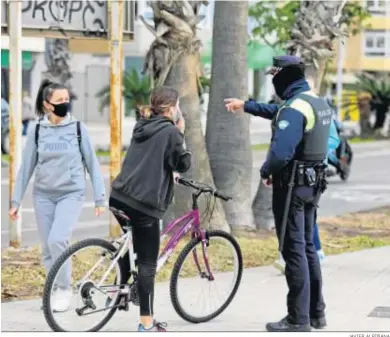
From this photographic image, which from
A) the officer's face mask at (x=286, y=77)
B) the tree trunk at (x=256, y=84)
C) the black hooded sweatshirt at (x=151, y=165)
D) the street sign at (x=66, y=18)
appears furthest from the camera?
the tree trunk at (x=256, y=84)

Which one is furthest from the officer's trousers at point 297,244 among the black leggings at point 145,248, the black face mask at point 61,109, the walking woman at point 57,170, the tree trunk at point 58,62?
the tree trunk at point 58,62

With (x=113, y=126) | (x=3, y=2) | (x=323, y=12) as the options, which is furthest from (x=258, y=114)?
(x=323, y=12)

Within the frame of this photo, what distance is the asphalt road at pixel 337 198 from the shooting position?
44.0 ft

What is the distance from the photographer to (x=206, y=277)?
7523 mm

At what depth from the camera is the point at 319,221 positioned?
1354cm

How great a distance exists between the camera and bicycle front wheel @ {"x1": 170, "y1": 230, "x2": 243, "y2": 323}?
23.6 feet

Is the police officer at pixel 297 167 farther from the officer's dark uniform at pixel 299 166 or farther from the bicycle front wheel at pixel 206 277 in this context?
the bicycle front wheel at pixel 206 277

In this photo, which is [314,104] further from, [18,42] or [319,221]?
[319,221]

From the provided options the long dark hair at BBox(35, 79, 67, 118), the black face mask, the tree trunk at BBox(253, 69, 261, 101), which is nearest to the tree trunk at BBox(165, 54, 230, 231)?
the long dark hair at BBox(35, 79, 67, 118)

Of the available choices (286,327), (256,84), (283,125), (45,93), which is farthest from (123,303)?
(256,84)

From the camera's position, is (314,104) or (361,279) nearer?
(314,104)

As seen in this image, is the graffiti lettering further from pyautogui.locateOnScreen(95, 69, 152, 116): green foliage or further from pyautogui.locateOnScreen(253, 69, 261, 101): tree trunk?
pyautogui.locateOnScreen(253, 69, 261, 101): tree trunk

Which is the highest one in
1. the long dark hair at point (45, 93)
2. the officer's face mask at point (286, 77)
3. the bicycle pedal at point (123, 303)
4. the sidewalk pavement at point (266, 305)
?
the officer's face mask at point (286, 77)

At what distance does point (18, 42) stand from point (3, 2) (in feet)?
2.39
